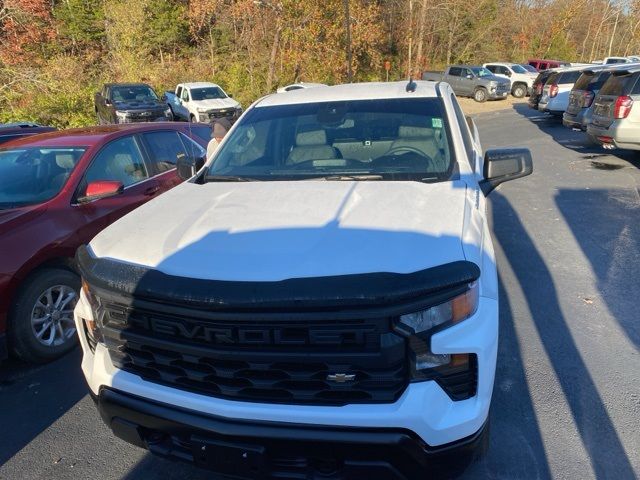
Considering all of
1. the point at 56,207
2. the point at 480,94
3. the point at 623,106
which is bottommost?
the point at 480,94

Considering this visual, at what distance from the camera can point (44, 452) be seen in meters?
2.80

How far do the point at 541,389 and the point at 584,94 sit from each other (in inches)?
462

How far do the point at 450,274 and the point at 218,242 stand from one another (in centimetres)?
104

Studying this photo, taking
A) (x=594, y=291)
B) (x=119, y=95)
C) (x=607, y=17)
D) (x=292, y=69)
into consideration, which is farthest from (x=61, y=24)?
(x=607, y=17)

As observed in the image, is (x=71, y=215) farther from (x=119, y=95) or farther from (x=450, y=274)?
(x=119, y=95)

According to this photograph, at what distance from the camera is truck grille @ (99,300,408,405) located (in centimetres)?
182

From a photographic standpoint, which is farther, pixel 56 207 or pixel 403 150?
pixel 56 207

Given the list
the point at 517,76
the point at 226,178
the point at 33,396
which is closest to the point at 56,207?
the point at 33,396

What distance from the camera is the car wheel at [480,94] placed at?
2545 cm

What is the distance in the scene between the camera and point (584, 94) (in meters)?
12.4

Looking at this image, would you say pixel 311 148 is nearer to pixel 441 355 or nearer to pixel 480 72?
pixel 441 355

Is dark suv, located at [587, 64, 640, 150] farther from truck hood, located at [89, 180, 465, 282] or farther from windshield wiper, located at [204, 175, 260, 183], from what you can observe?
windshield wiper, located at [204, 175, 260, 183]

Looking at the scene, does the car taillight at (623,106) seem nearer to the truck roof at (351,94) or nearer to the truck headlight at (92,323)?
the truck roof at (351,94)

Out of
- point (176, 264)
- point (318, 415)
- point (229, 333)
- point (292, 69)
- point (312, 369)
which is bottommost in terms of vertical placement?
point (292, 69)
